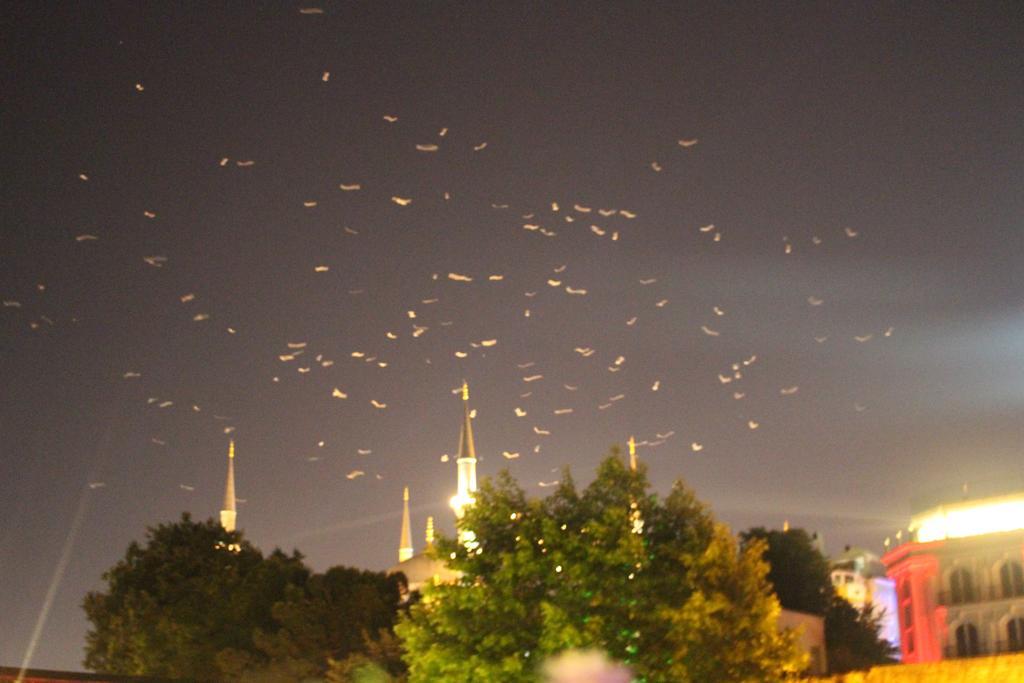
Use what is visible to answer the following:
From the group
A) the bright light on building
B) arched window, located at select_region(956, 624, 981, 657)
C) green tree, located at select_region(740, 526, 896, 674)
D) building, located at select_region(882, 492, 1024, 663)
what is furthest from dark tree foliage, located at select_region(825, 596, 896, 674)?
the bright light on building

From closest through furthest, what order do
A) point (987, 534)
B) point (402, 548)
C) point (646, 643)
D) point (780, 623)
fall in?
point (646, 643) → point (780, 623) → point (987, 534) → point (402, 548)

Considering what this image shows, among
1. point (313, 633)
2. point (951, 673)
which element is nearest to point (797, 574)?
point (313, 633)

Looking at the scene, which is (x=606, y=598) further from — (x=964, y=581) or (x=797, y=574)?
(x=797, y=574)

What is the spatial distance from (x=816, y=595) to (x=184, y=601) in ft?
115

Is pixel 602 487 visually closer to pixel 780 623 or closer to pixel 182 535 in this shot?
pixel 780 623

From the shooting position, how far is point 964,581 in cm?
7000

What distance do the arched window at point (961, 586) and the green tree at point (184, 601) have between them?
33057 millimetres

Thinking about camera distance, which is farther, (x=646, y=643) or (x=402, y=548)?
(x=402, y=548)

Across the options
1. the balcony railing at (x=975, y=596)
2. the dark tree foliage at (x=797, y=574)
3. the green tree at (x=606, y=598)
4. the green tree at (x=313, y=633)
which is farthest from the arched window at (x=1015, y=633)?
the green tree at (x=606, y=598)

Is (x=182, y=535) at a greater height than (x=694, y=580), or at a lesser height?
greater

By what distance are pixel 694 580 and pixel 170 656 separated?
36436mm

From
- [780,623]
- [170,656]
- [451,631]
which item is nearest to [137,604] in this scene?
[170,656]

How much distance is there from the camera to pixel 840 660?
65.1 meters

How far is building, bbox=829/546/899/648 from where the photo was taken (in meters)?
122
